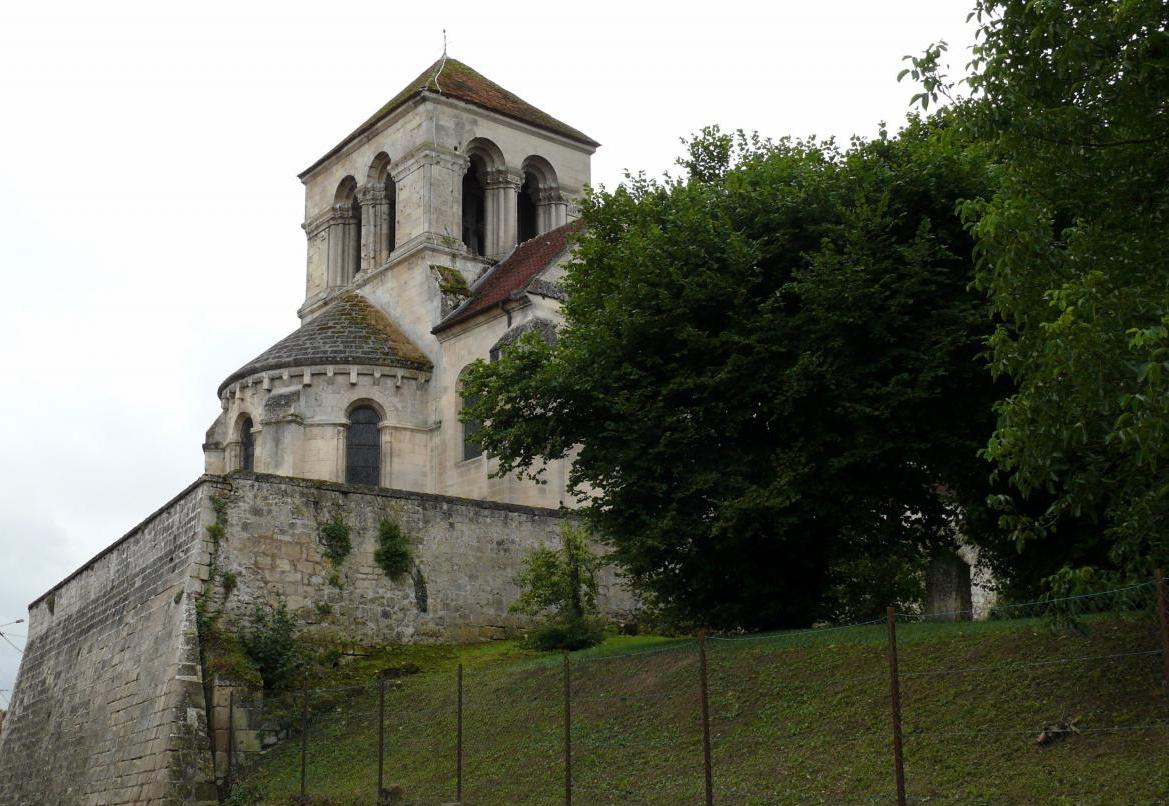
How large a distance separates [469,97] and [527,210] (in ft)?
14.5

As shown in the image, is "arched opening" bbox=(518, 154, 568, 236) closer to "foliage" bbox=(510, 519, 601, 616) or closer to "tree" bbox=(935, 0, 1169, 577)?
"foliage" bbox=(510, 519, 601, 616)

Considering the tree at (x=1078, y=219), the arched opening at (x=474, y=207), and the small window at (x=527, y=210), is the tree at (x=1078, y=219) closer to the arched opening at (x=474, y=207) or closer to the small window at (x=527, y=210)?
the arched opening at (x=474, y=207)

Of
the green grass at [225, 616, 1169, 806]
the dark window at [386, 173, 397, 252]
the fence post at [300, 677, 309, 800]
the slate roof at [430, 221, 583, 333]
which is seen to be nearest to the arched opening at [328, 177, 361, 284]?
the dark window at [386, 173, 397, 252]

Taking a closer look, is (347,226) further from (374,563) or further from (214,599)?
(214,599)

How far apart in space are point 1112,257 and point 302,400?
92.4 feet

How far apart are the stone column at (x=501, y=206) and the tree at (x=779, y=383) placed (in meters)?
21.0

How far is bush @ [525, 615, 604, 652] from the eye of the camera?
2438 cm

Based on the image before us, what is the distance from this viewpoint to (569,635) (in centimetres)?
2441

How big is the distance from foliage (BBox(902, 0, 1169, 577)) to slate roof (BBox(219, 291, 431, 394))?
89.0 feet

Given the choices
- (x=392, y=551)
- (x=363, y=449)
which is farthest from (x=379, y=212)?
(x=392, y=551)

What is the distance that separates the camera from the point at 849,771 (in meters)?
13.1

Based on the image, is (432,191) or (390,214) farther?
(390,214)

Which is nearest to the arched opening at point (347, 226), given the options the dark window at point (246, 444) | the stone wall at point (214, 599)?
the dark window at point (246, 444)

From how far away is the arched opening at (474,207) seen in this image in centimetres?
4441
